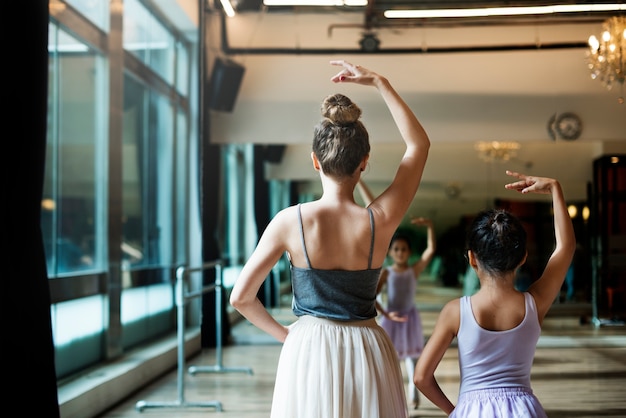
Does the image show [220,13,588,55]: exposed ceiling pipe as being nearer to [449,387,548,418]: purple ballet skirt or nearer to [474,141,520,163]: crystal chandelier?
[474,141,520,163]: crystal chandelier

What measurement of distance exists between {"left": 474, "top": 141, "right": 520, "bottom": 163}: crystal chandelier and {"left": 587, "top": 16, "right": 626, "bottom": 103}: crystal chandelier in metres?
1.85

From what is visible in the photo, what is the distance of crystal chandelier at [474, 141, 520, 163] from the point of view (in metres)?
6.81

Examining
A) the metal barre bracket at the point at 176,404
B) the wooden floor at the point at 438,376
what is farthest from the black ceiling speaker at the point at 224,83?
the metal barre bracket at the point at 176,404

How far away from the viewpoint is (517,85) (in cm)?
568

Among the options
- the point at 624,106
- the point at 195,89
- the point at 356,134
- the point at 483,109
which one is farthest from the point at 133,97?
the point at 356,134

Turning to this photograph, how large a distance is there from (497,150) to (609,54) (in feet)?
7.98

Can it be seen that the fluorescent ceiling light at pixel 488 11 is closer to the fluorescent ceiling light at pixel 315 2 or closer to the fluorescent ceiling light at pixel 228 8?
the fluorescent ceiling light at pixel 315 2

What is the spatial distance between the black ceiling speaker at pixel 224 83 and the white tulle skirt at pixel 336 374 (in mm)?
3477

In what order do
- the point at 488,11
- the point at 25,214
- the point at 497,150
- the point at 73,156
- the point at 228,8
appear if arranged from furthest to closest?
the point at 497,150
the point at 488,11
the point at 73,156
the point at 228,8
the point at 25,214

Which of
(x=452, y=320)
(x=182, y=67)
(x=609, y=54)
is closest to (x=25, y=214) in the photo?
(x=452, y=320)

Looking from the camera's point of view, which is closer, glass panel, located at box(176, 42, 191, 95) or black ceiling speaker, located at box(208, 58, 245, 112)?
black ceiling speaker, located at box(208, 58, 245, 112)

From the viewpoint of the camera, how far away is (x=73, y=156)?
17.3 ft

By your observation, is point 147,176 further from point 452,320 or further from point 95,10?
point 452,320

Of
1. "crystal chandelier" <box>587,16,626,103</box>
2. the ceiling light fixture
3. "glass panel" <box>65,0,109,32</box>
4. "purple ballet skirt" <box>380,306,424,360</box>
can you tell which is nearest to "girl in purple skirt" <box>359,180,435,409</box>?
"purple ballet skirt" <box>380,306,424,360</box>
